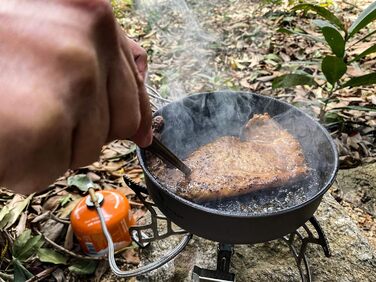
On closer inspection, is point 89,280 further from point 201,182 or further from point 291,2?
point 291,2

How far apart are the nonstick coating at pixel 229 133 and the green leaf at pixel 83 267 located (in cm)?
101

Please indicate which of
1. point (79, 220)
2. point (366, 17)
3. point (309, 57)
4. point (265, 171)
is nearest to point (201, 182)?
point (265, 171)

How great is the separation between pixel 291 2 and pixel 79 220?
12.8 feet

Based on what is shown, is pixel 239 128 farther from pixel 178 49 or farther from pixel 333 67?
pixel 178 49

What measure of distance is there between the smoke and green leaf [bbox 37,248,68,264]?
5.73ft

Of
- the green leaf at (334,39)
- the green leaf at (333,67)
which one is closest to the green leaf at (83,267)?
the green leaf at (333,67)

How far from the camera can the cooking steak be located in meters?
1.78

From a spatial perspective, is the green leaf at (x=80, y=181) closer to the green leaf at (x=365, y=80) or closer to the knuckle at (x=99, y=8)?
the green leaf at (x=365, y=80)

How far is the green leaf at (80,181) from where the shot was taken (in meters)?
3.05

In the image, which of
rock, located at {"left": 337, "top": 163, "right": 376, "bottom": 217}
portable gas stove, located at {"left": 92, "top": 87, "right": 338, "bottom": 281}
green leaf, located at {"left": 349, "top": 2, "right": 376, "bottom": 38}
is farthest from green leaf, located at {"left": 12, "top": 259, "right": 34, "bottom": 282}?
green leaf, located at {"left": 349, "top": 2, "right": 376, "bottom": 38}

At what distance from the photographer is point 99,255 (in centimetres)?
262

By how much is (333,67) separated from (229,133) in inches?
39.9

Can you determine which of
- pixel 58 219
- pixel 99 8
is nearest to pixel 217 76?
pixel 58 219

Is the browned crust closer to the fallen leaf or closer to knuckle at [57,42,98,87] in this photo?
knuckle at [57,42,98,87]
